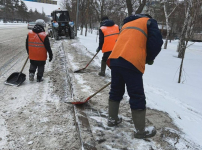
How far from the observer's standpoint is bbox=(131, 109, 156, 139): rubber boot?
2.34 metres

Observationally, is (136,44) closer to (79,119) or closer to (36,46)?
(79,119)

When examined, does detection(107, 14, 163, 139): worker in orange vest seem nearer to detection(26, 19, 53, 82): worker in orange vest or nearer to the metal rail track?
the metal rail track

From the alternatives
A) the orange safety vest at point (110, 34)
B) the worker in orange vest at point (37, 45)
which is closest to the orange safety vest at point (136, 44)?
the orange safety vest at point (110, 34)

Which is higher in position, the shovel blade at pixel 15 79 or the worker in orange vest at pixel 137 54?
the worker in orange vest at pixel 137 54

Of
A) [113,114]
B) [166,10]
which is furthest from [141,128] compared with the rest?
[166,10]

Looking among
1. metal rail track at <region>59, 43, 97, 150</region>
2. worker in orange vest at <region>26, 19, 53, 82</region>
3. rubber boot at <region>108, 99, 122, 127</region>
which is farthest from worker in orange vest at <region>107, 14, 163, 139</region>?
worker in orange vest at <region>26, 19, 53, 82</region>

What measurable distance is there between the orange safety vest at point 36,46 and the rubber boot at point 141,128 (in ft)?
10.3

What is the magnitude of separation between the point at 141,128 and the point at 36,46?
336 centimetres

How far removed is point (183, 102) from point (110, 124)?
217 centimetres

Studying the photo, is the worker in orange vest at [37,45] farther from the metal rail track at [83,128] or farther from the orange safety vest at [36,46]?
the metal rail track at [83,128]

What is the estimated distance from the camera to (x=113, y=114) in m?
2.69

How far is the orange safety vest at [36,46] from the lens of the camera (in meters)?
4.54

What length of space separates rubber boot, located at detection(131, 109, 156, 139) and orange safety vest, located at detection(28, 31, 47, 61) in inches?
124

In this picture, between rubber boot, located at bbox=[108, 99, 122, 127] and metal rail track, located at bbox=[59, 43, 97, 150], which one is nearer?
metal rail track, located at bbox=[59, 43, 97, 150]
